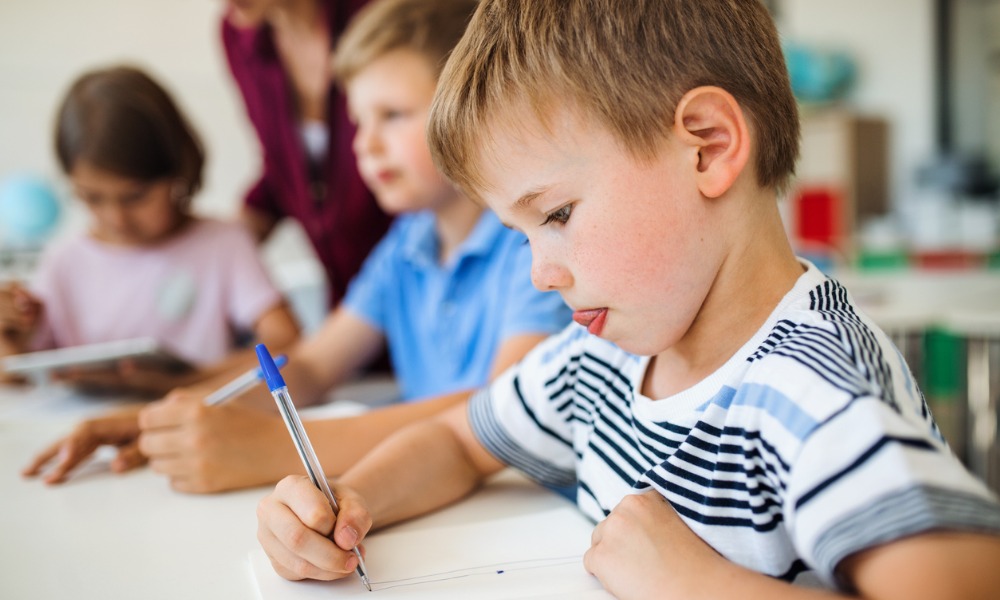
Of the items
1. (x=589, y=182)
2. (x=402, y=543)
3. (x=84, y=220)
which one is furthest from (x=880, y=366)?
(x=84, y=220)

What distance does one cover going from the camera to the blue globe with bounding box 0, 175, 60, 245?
291 centimetres

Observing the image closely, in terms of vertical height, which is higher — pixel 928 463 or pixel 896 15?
pixel 896 15

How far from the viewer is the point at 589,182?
0.54 metres

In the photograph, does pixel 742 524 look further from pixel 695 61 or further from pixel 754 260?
pixel 695 61

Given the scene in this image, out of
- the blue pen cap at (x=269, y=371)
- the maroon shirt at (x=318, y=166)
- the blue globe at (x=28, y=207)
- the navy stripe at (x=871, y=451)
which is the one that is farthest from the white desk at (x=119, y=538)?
the blue globe at (x=28, y=207)

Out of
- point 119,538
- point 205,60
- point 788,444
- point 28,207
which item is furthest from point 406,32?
point 205,60

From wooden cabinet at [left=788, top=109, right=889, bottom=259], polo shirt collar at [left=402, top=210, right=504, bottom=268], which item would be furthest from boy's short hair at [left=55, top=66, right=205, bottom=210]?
wooden cabinet at [left=788, top=109, right=889, bottom=259]

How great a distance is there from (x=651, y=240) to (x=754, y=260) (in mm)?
87

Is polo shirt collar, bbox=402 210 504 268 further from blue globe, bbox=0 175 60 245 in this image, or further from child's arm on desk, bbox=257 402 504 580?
blue globe, bbox=0 175 60 245

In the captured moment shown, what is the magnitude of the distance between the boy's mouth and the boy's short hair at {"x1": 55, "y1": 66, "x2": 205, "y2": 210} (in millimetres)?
1101

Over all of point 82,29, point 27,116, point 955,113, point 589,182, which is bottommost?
point 955,113

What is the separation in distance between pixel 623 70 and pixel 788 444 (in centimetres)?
25

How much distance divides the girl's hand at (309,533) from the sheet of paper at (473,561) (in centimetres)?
1

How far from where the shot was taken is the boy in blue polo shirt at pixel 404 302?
2.69 ft
